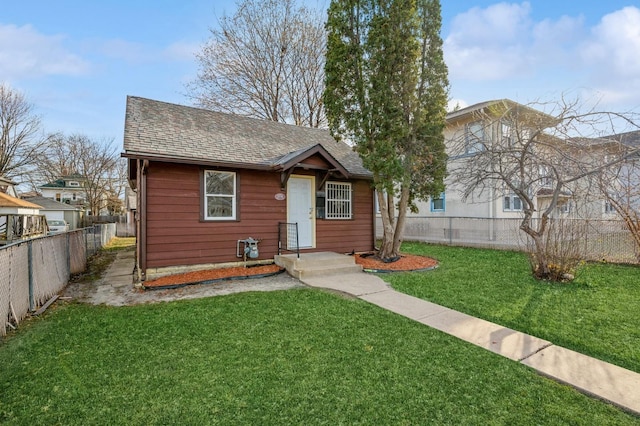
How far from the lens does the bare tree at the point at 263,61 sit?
691 inches

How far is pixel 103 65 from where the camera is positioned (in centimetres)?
1238

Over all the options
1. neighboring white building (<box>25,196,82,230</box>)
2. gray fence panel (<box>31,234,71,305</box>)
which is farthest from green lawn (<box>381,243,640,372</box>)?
neighboring white building (<box>25,196,82,230</box>)

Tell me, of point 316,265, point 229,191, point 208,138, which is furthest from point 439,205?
point 208,138

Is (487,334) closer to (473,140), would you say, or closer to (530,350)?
(530,350)

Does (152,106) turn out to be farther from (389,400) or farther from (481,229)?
(481,229)

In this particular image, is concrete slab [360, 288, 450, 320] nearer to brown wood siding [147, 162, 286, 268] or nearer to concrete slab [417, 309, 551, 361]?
concrete slab [417, 309, 551, 361]

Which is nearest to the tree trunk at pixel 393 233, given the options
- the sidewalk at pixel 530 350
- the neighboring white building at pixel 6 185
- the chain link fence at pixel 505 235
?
the sidewalk at pixel 530 350

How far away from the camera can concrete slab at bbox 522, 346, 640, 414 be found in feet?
8.04

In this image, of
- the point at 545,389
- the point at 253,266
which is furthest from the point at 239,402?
the point at 253,266

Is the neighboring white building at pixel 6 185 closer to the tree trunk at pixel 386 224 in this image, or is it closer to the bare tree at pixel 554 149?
the tree trunk at pixel 386 224

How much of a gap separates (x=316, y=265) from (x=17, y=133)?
98.5 feet

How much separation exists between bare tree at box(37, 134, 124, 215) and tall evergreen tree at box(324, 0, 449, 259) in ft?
97.3

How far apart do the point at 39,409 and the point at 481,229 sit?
498 inches

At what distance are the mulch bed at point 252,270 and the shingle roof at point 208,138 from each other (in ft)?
8.45
